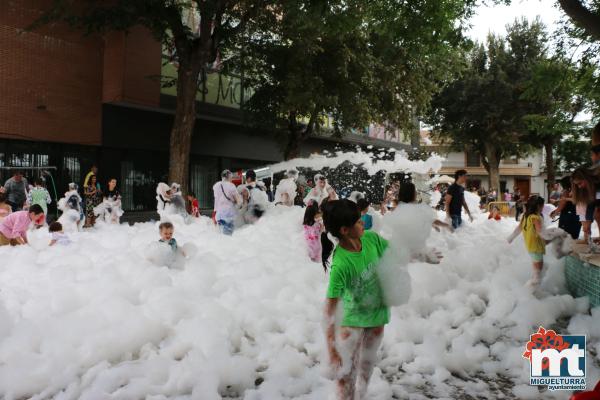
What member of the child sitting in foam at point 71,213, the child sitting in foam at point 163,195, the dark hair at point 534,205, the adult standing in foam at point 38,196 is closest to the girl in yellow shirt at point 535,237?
the dark hair at point 534,205

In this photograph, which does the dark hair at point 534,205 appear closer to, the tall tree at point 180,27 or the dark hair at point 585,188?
the dark hair at point 585,188

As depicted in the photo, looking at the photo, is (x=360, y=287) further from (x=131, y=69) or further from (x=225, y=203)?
(x=131, y=69)

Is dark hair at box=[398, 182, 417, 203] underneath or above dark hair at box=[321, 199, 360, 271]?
above

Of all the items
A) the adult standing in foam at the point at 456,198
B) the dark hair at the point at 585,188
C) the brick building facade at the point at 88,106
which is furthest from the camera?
the brick building facade at the point at 88,106

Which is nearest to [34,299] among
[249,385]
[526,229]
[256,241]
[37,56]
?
[249,385]

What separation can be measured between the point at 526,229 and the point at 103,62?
15.8m

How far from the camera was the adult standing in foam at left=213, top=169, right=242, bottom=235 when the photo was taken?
34.6 feet

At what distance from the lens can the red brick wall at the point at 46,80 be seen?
1554 cm

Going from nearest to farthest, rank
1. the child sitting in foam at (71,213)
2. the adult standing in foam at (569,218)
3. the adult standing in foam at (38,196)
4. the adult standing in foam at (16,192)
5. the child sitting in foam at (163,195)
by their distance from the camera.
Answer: the adult standing in foam at (569,218)
the child sitting in foam at (71,213)
the adult standing in foam at (16,192)
the adult standing in foam at (38,196)
the child sitting in foam at (163,195)

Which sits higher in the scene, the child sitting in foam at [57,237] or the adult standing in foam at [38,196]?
the adult standing in foam at [38,196]

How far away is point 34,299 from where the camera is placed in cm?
582

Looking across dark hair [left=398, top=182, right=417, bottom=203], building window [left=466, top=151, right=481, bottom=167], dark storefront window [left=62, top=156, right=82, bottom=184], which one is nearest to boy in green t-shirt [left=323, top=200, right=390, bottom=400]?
dark hair [left=398, top=182, right=417, bottom=203]

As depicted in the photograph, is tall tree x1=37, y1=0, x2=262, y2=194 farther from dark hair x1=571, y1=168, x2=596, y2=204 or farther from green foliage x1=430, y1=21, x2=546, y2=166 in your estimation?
green foliage x1=430, y1=21, x2=546, y2=166

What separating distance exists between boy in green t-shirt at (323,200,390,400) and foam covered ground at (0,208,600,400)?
741 mm
